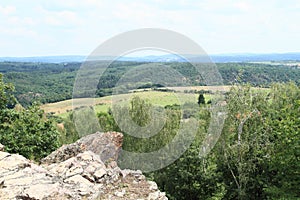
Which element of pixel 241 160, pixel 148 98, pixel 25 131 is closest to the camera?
pixel 25 131

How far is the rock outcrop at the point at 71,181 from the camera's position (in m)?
7.73

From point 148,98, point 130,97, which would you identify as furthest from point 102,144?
point 148,98

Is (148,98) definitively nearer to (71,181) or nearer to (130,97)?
(130,97)

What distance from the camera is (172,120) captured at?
85.4 ft

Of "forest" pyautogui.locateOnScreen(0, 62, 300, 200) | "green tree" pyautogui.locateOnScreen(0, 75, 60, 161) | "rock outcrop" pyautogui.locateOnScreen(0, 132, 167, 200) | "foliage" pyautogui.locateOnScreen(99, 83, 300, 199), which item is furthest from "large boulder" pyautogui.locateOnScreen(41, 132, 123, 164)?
"foliage" pyautogui.locateOnScreen(99, 83, 300, 199)

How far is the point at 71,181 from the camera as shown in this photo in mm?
8531

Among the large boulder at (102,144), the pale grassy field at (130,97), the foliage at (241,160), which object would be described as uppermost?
the pale grassy field at (130,97)

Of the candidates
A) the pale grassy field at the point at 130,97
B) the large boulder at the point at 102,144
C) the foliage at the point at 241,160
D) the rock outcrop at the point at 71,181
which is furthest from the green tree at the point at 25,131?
the rock outcrop at the point at 71,181

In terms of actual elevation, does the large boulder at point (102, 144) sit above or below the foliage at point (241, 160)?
above

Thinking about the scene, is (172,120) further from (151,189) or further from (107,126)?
(151,189)

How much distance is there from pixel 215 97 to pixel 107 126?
8.74 metres

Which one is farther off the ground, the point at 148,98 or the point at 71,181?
the point at 148,98

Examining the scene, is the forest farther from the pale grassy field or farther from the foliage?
the pale grassy field

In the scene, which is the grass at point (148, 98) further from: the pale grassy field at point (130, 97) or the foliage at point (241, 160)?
the foliage at point (241, 160)
